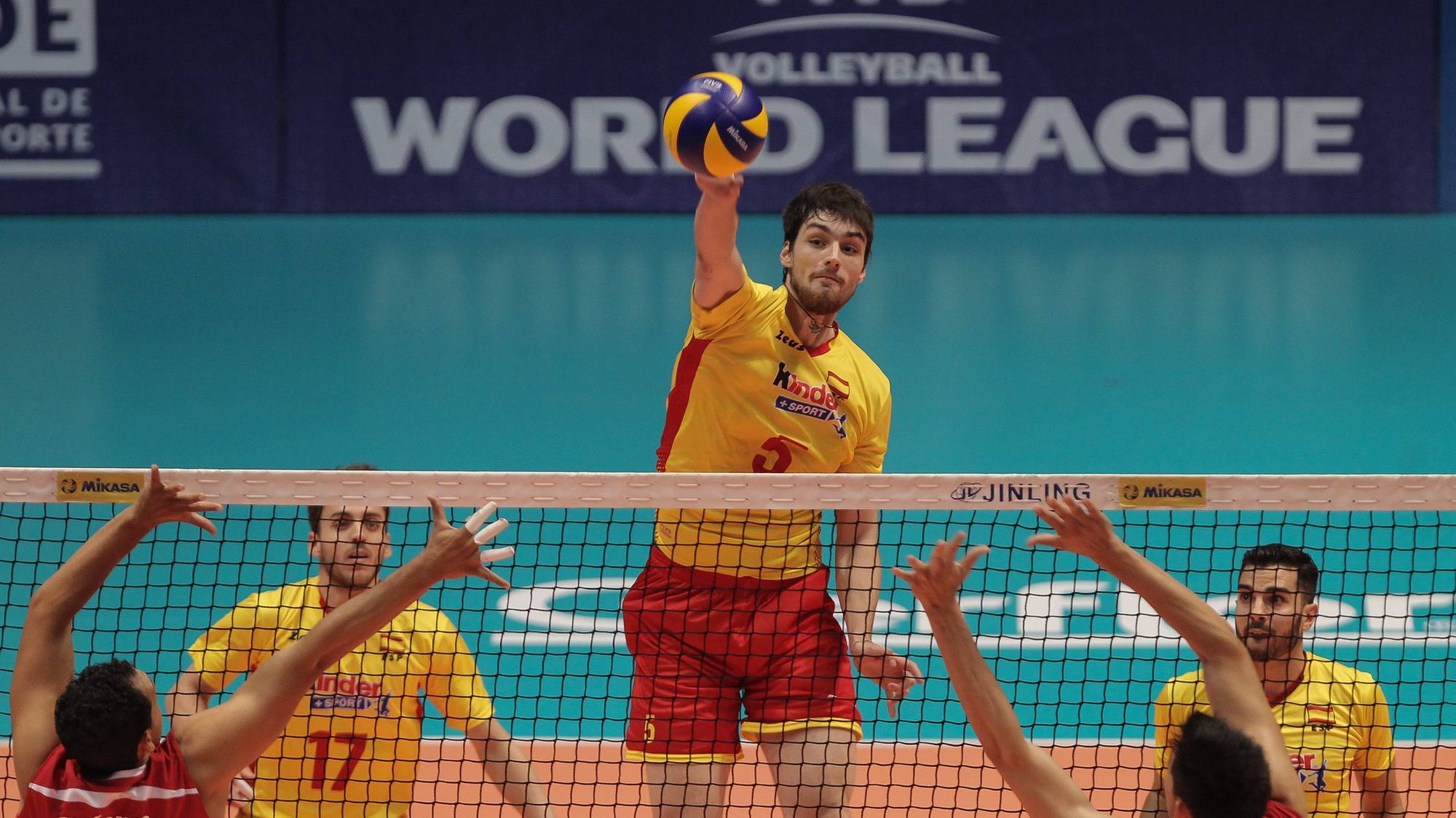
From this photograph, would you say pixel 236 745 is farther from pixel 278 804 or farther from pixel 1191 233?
pixel 1191 233

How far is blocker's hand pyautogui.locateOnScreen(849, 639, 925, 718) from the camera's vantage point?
585cm

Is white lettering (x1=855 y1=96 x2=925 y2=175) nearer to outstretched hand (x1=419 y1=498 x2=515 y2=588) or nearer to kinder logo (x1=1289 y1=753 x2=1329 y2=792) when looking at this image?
kinder logo (x1=1289 y1=753 x2=1329 y2=792)

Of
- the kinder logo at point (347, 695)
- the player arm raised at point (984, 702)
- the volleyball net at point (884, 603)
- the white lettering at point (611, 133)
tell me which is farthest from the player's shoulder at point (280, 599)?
the white lettering at point (611, 133)

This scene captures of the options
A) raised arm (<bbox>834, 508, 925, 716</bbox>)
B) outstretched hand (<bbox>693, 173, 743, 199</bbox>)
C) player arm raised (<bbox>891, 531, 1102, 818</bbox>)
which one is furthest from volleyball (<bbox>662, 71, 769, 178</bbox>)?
player arm raised (<bbox>891, 531, 1102, 818</bbox>)

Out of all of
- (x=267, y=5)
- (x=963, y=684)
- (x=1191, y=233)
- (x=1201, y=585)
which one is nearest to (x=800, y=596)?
(x=963, y=684)

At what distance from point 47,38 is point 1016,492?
18.2 m

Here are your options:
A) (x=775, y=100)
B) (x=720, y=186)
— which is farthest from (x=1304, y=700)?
(x=775, y=100)

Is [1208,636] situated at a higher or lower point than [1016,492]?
lower

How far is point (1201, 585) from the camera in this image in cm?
987

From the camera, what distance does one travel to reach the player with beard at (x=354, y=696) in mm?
6285

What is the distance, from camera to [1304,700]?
6.11m

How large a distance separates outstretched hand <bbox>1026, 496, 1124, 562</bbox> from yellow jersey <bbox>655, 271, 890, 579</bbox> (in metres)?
1.49

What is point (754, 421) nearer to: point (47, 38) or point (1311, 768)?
point (1311, 768)

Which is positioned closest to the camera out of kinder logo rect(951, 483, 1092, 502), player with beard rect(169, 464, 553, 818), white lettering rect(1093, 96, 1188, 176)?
kinder logo rect(951, 483, 1092, 502)
